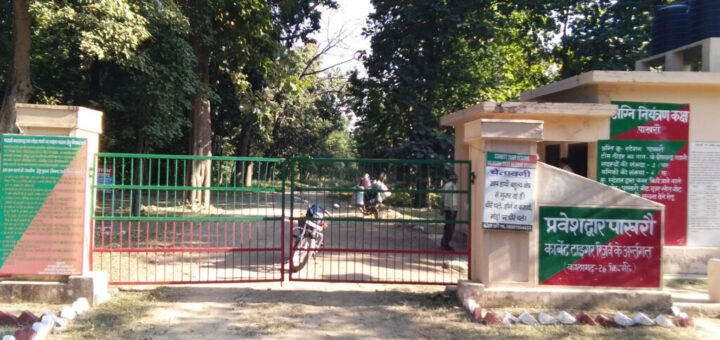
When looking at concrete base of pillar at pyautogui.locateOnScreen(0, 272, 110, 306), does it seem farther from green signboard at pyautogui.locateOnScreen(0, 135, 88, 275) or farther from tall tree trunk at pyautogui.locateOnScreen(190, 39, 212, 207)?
tall tree trunk at pyautogui.locateOnScreen(190, 39, 212, 207)

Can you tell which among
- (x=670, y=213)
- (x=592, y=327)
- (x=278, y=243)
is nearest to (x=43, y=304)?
(x=278, y=243)

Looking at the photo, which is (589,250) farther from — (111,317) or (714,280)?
(111,317)

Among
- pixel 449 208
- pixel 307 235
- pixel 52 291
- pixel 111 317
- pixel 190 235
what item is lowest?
pixel 111 317

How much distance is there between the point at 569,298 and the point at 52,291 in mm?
6420

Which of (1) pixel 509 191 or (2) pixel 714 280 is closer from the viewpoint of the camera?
(1) pixel 509 191

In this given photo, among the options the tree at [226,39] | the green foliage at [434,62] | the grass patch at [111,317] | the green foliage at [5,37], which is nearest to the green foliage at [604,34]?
the green foliage at [434,62]

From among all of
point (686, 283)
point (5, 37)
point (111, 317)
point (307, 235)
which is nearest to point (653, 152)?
point (686, 283)

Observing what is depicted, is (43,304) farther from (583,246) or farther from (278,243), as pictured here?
(583,246)

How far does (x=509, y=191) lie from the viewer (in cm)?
639

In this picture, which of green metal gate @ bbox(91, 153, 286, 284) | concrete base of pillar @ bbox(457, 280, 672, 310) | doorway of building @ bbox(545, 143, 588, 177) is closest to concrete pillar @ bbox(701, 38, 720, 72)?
doorway of building @ bbox(545, 143, 588, 177)

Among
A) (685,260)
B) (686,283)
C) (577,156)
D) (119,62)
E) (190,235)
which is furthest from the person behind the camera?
(119,62)

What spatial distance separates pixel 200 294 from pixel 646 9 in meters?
14.5

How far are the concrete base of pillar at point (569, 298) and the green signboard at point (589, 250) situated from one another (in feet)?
0.42

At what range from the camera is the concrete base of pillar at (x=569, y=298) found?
642 cm
